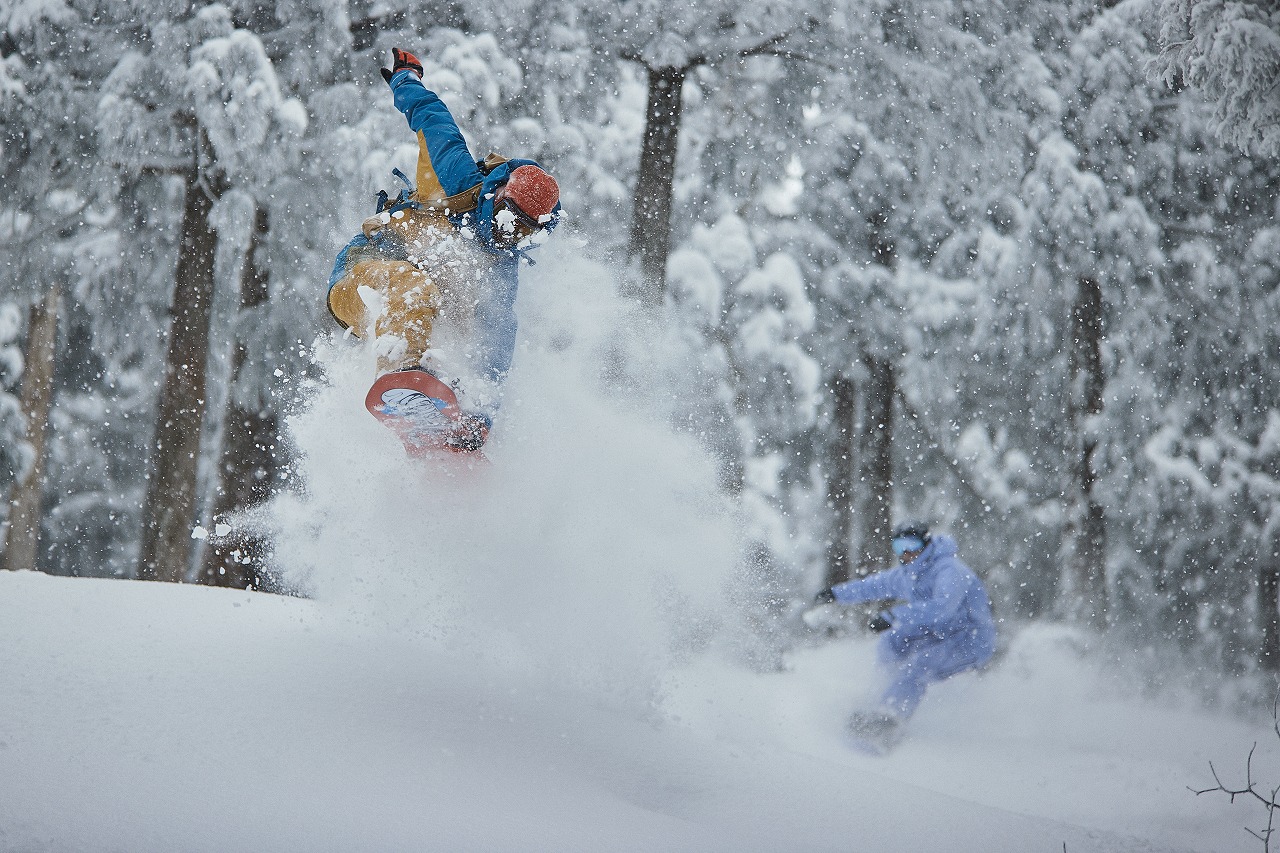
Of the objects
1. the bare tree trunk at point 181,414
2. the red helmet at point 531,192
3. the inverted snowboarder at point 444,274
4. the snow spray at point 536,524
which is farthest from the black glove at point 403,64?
the bare tree trunk at point 181,414

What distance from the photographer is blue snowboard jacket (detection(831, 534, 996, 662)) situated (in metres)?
6.46

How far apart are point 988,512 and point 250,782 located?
12.9 metres

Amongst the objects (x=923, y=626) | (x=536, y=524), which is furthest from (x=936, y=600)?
(x=536, y=524)

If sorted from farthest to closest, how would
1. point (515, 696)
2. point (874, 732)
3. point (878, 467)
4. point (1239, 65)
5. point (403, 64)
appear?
point (878, 467), point (1239, 65), point (874, 732), point (403, 64), point (515, 696)

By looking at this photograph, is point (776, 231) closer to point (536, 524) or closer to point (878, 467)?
→ point (878, 467)

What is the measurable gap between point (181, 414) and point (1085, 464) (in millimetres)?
9488

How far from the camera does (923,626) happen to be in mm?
6539

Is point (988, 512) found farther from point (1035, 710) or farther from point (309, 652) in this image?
point (309, 652)

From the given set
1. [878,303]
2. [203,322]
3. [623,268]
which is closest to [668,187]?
[623,268]

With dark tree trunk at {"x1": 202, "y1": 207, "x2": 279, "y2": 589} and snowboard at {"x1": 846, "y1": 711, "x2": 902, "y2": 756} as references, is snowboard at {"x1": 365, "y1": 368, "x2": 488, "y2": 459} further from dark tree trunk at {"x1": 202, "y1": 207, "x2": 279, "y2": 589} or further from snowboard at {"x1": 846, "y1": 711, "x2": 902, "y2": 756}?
dark tree trunk at {"x1": 202, "y1": 207, "x2": 279, "y2": 589}

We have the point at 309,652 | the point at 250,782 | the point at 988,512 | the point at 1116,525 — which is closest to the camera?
the point at 250,782

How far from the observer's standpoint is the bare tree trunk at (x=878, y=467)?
11375mm

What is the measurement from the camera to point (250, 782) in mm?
2777

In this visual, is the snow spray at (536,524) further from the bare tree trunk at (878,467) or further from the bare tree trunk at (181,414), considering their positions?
the bare tree trunk at (878,467)
